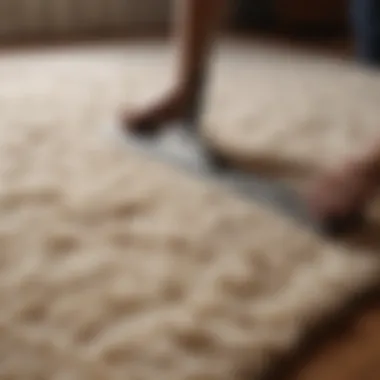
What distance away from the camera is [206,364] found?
2.64ft

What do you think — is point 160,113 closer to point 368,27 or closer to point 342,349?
point 368,27

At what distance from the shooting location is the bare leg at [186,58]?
1264 mm

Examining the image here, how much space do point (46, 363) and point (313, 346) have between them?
0.31 metres

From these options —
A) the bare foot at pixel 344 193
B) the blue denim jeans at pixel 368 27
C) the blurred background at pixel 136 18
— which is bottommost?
the blurred background at pixel 136 18

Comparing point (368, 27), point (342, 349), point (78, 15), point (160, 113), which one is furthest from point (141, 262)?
point (78, 15)

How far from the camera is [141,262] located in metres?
0.99

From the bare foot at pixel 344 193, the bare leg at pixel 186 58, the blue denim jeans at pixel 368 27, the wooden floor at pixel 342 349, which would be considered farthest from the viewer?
the blue denim jeans at pixel 368 27

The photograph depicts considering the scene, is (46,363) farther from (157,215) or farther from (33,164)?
(33,164)

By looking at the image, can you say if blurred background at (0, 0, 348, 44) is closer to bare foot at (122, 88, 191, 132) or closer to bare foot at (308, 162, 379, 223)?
bare foot at (122, 88, 191, 132)

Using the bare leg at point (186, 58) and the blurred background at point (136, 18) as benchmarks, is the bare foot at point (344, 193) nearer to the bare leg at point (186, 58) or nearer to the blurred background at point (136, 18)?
the bare leg at point (186, 58)

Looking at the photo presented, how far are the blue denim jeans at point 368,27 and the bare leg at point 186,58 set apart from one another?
388mm

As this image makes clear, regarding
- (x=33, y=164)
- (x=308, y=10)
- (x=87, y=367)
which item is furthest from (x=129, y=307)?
(x=308, y=10)

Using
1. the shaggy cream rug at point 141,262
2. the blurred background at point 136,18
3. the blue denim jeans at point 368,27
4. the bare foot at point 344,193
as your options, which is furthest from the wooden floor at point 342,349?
the blurred background at point 136,18

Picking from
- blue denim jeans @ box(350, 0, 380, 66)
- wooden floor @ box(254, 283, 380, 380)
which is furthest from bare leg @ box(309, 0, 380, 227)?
blue denim jeans @ box(350, 0, 380, 66)
